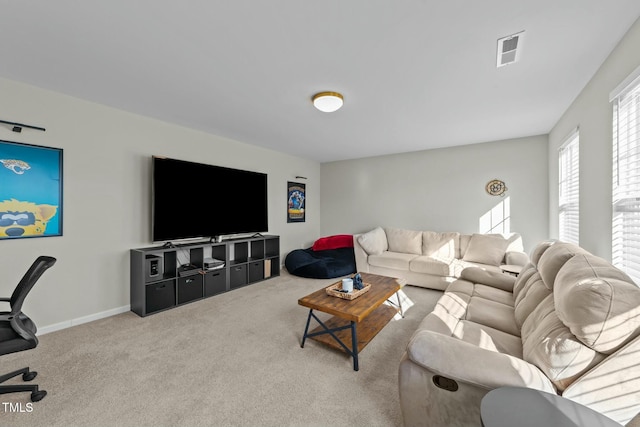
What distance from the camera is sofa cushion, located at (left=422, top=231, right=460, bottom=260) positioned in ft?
14.5

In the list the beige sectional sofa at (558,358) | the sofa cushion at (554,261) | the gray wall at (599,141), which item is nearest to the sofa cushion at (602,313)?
the beige sectional sofa at (558,358)

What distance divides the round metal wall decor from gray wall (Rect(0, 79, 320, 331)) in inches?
188

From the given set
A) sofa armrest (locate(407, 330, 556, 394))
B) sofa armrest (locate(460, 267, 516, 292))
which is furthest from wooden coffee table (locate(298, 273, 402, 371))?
sofa armrest (locate(460, 267, 516, 292))

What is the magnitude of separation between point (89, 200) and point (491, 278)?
4.59m

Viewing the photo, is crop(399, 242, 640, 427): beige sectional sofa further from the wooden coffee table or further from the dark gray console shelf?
the dark gray console shelf

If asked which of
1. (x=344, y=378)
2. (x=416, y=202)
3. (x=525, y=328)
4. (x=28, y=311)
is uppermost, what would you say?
(x=416, y=202)

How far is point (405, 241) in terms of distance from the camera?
4.86 m

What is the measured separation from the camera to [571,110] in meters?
2.85

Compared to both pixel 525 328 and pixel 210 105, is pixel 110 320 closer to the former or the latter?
pixel 210 105

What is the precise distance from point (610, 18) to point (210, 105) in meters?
3.33

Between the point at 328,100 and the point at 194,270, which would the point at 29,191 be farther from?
the point at 328,100

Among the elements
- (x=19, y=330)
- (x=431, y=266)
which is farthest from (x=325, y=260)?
(x=19, y=330)

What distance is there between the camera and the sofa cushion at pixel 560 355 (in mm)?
1083

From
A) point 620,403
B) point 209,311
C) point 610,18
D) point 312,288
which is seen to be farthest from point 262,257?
point 610,18
